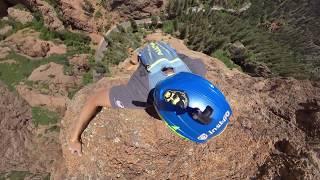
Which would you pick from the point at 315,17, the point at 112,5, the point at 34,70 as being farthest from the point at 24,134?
the point at 315,17

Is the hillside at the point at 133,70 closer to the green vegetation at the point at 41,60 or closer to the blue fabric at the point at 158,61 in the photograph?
the green vegetation at the point at 41,60

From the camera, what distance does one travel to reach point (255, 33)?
11945 millimetres

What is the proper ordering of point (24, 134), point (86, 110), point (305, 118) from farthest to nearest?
point (24, 134)
point (305, 118)
point (86, 110)

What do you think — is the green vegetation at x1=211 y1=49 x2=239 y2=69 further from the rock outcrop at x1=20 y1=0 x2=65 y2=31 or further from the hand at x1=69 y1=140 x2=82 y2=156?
the hand at x1=69 y1=140 x2=82 y2=156

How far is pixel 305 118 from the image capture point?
5.81 m

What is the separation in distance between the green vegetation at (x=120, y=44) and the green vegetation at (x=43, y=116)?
1.86 m

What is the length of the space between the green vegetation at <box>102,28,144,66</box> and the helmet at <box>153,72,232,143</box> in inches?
276

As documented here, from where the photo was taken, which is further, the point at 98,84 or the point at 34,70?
the point at 34,70

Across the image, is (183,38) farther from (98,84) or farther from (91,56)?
(98,84)

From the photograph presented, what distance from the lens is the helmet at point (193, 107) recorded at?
3.07 metres

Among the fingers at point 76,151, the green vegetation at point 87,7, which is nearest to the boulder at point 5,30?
the green vegetation at point 87,7

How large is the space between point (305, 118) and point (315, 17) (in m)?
7.86

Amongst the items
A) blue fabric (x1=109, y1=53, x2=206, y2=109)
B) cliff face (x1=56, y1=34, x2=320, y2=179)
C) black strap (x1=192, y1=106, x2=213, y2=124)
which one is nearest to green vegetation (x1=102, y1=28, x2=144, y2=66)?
cliff face (x1=56, y1=34, x2=320, y2=179)

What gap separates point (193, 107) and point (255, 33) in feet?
30.8
